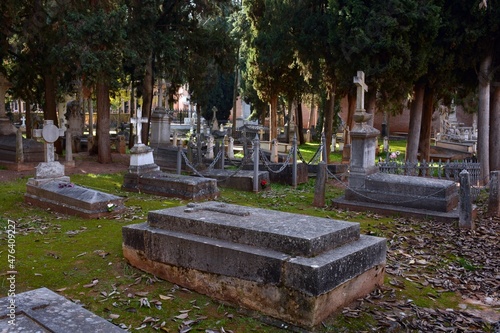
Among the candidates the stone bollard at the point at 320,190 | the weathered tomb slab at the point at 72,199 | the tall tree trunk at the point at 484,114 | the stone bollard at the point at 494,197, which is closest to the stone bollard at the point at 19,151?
the weathered tomb slab at the point at 72,199

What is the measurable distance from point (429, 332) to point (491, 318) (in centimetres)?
93

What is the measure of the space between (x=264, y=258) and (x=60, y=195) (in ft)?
21.3

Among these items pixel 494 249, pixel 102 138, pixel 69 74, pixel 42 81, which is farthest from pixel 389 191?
pixel 42 81

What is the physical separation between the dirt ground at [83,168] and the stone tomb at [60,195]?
166 inches

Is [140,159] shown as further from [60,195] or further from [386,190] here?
[386,190]

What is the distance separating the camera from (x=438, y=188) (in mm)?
10164

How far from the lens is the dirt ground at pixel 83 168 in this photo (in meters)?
15.6

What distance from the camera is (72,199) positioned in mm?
9656

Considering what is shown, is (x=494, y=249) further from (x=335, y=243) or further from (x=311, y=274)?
(x=311, y=274)

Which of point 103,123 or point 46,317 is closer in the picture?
point 46,317

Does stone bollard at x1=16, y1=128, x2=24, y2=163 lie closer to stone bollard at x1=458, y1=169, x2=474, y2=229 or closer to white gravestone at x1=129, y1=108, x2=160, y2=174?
white gravestone at x1=129, y1=108, x2=160, y2=174

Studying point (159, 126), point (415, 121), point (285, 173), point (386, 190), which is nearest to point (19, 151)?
point (159, 126)

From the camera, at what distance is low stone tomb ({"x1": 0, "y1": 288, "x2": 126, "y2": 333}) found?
9.65ft

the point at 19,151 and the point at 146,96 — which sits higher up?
the point at 146,96
